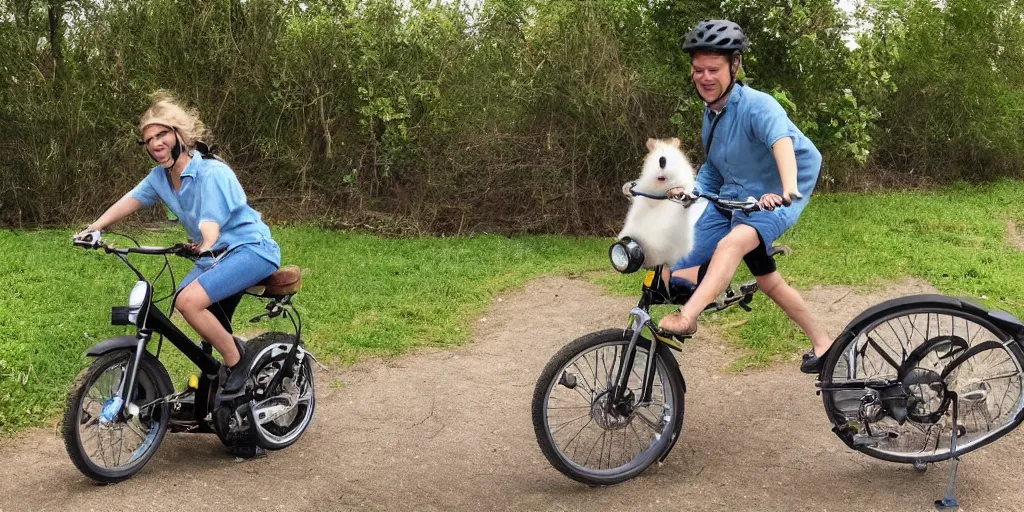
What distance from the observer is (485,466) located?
4371 millimetres

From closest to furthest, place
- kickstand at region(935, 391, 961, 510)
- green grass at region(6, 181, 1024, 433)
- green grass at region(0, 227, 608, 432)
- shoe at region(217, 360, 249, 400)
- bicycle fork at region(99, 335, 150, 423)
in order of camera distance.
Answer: kickstand at region(935, 391, 961, 510) < bicycle fork at region(99, 335, 150, 423) < shoe at region(217, 360, 249, 400) < green grass at region(0, 227, 608, 432) < green grass at region(6, 181, 1024, 433)

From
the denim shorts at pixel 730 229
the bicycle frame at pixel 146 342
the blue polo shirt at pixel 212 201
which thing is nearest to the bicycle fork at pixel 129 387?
the bicycle frame at pixel 146 342

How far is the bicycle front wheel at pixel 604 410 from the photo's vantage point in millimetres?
3881

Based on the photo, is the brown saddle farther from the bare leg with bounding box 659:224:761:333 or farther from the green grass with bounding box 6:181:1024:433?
the bare leg with bounding box 659:224:761:333

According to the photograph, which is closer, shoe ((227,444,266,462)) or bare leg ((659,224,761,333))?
bare leg ((659,224,761,333))

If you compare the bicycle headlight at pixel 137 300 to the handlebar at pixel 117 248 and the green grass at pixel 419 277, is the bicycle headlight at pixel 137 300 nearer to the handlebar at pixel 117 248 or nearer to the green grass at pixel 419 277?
the handlebar at pixel 117 248

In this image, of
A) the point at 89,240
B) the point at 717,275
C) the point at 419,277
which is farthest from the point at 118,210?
the point at 419,277

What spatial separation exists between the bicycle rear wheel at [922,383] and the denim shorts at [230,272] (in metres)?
2.67

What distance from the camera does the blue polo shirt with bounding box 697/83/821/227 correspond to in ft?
13.0

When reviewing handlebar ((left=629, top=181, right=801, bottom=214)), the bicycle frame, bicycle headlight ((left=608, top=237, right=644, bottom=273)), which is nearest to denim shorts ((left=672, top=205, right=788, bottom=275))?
handlebar ((left=629, top=181, right=801, bottom=214))

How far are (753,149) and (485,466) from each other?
77.0 inches

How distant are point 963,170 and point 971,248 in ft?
19.2

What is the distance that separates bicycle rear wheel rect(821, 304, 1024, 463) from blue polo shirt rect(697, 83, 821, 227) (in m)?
0.67

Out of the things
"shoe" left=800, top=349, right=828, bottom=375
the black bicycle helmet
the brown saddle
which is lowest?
"shoe" left=800, top=349, right=828, bottom=375
